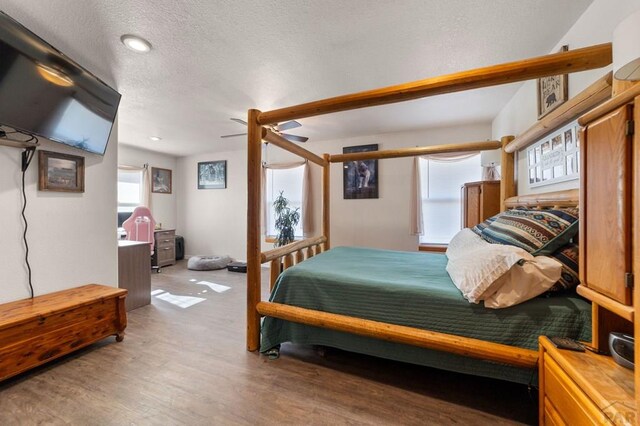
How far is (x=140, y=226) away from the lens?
161 inches

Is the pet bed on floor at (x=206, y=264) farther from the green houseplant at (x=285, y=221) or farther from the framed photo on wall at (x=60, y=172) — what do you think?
the framed photo on wall at (x=60, y=172)

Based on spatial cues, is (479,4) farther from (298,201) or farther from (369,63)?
(298,201)

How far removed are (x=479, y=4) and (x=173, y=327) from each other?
3512 mm

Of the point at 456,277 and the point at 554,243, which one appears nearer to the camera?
the point at 554,243

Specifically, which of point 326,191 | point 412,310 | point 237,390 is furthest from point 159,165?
point 412,310

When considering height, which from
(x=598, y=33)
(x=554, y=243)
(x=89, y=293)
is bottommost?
(x=89, y=293)

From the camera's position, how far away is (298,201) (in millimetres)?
5074

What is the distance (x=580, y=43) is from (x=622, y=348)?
187 centimetres

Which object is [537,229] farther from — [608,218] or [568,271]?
[608,218]

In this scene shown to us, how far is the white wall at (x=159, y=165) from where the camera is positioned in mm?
5141

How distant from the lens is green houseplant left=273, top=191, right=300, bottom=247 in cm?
457

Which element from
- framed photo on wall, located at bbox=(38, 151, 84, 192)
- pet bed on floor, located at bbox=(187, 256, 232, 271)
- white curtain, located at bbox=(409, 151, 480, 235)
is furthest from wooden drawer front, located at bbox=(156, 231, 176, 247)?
white curtain, located at bbox=(409, 151, 480, 235)

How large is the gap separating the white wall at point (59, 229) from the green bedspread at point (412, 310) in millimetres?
1861

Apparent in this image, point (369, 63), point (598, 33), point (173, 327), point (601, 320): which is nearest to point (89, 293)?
point (173, 327)
